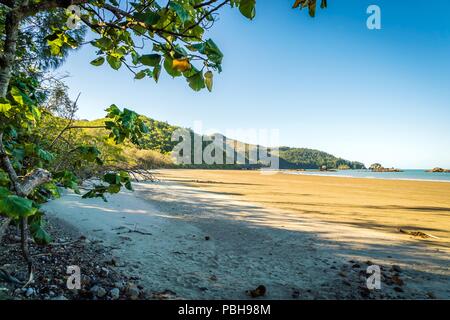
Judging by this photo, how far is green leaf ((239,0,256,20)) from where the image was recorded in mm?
1424

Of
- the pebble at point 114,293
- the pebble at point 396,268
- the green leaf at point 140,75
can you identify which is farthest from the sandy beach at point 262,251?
the green leaf at point 140,75

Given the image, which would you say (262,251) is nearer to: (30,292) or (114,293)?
(114,293)

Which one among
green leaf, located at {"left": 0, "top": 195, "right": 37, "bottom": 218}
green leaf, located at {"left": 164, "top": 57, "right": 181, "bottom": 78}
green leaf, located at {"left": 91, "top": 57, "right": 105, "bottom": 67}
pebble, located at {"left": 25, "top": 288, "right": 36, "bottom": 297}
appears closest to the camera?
green leaf, located at {"left": 0, "top": 195, "right": 37, "bottom": 218}

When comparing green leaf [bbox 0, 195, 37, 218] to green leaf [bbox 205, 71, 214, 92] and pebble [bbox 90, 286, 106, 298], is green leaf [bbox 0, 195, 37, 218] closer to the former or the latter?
green leaf [bbox 205, 71, 214, 92]

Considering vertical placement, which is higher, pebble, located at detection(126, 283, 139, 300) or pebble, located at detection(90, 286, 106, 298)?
pebble, located at detection(90, 286, 106, 298)

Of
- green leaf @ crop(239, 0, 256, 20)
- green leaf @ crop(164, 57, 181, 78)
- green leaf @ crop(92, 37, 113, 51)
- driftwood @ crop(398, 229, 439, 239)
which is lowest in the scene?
driftwood @ crop(398, 229, 439, 239)

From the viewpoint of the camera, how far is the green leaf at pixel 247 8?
1.42 metres

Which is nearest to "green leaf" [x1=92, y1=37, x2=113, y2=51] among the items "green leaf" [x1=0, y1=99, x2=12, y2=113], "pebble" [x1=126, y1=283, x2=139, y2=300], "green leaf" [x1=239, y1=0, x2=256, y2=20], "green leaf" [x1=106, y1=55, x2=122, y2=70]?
"green leaf" [x1=106, y1=55, x2=122, y2=70]

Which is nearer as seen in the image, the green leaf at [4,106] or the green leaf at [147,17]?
the green leaf at [147,17]

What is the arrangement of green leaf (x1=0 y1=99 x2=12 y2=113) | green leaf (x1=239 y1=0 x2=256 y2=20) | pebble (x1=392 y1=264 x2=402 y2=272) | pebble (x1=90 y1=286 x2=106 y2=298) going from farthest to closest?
pebble (x1=392 y1=264 x2=402 y2=272), pebble (x1=90 y1=286 x2=106 y2=298), green leaf (x1=0 y1=99 x2=12 y2=113), green leaf (x1=239 y1=0 x2=256 y2=20)

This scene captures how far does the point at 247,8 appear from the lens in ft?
4.73

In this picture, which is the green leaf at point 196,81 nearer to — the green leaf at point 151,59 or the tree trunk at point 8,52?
the green leaf at point 151,59

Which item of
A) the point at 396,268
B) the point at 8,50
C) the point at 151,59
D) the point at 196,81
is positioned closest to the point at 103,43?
the point at 8,50
